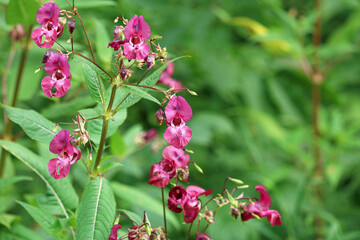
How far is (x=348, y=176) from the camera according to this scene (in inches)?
129

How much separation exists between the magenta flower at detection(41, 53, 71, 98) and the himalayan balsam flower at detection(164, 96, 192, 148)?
226 millimetres

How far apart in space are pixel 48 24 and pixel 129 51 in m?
0.20

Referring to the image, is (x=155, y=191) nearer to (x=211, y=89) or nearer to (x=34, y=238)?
(x=34, y=238)

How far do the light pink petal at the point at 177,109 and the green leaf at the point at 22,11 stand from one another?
730mm

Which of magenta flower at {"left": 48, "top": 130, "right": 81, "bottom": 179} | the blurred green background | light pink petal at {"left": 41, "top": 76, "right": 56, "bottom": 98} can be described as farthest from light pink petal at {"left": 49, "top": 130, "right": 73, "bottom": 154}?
the blurred green background

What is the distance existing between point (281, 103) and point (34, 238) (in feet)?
8.00

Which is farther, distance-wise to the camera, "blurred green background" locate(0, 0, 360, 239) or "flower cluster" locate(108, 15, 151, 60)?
"blurred green background" locate(0, 0, 360, 239)

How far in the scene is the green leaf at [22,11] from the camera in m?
1.39

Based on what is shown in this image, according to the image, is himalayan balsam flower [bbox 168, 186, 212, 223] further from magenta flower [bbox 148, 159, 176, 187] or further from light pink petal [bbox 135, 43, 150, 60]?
light pink petal [bbox 135, 43, 150, 60]

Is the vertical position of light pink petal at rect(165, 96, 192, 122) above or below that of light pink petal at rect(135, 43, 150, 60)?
below

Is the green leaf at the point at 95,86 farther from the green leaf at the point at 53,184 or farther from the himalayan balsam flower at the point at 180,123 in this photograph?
the green leaf at the point at 53,184

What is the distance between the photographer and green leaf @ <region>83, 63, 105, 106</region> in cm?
103

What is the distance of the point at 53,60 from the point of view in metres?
0.95

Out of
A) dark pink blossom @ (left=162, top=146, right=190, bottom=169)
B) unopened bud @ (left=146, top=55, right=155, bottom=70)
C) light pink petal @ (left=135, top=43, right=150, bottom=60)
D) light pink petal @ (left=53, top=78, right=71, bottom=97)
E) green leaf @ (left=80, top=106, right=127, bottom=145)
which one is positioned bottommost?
dark pink blossom @ (left=162, top=146, right=190, bottom=169)
